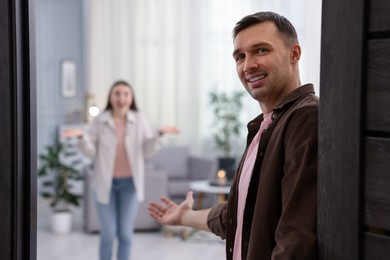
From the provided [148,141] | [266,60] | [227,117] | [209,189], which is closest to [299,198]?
[266,60]

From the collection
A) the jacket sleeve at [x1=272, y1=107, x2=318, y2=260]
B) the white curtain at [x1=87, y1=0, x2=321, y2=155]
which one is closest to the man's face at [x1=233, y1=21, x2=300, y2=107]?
the jacket sleeve at [x1=272, y1=107, x2=318, y2=260]

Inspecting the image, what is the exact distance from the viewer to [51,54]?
7.08m

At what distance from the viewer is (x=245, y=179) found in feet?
4.55

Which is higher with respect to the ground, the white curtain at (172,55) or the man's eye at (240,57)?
the white curtain at (172,55)

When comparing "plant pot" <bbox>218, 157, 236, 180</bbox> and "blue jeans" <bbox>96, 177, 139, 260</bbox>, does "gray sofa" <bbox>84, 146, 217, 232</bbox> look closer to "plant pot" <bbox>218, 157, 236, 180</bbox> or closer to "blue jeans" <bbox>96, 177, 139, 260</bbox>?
"plant pot" <bbox>218, 157, 236, 180</bbox>

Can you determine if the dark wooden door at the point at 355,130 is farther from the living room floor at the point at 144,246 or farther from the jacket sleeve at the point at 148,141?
the living room floor at the point at 144,246

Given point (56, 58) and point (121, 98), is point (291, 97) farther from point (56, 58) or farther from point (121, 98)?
point (56, 58)

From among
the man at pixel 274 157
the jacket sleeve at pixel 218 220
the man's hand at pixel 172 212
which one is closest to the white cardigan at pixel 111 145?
the man's hand at pixel 172 212

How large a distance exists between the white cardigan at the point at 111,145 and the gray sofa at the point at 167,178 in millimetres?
1402

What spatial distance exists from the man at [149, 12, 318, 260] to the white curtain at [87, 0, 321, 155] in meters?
5.30

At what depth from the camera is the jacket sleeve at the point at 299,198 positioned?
3.81 ft

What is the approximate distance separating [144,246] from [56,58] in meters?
3.10

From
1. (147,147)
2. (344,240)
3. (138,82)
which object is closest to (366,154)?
(344,240)

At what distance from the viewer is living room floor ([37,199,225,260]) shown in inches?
187
